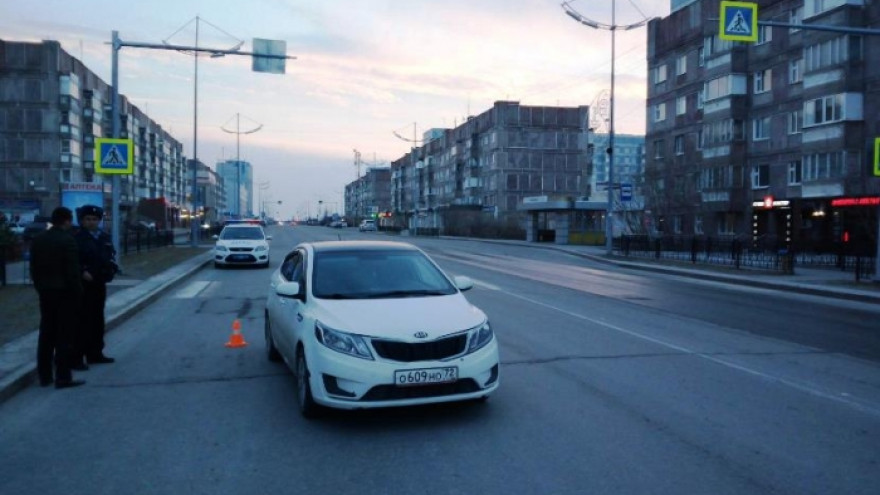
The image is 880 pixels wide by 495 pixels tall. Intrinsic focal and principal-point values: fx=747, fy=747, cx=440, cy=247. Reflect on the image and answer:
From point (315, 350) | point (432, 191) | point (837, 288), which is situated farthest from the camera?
point (432, 191)

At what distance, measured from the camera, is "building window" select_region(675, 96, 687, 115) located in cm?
5131

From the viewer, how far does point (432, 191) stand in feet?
404

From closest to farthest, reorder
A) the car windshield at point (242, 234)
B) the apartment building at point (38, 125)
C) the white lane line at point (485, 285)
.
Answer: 1. the white lane line at point (485, 285)
2. the car windshield at point (242, 234)
3. the apartment building at point (38, 125)

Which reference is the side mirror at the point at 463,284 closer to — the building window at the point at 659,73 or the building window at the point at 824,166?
the building window at the point at 824,166

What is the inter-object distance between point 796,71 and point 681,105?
11279 millimetres

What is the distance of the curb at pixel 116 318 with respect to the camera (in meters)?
7.41

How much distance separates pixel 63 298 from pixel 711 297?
1511 centimetres

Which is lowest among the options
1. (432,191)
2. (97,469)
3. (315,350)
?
(97,469)

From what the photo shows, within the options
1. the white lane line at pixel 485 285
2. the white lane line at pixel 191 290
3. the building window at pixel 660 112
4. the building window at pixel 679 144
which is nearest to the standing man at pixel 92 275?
the white lane line at pixel 191 290

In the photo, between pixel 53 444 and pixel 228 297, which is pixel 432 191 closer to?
pixel 228 297

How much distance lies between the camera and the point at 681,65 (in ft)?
170

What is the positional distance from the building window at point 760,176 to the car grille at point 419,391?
136 feet

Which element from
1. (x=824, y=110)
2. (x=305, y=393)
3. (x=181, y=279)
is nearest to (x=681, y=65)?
(x=824, y=110)

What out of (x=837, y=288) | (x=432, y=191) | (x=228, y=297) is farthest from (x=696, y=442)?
(x=432, y=191)
